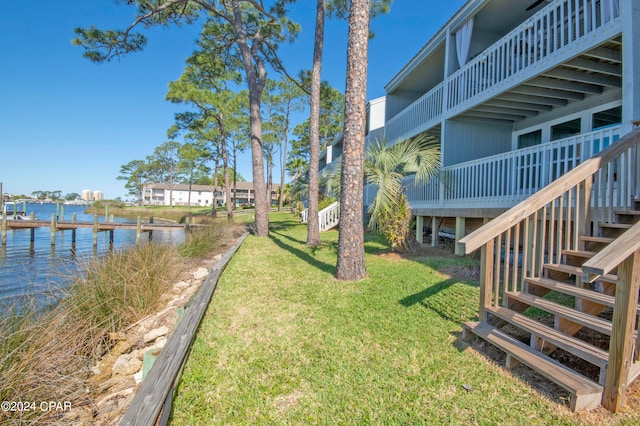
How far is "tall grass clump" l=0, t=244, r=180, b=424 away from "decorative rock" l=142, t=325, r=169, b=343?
463 mm

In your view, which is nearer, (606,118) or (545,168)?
(545,168)

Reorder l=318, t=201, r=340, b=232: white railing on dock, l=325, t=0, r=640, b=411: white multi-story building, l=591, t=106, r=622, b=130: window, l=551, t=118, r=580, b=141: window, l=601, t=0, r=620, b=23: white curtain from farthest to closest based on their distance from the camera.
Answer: l=318, t=201, r=340, b=232: white railing on dock → l=551, t=118, r=580, b=141: window → l=591, t=106, r=622, b=130: window → l=601, t=0, r=620, b=23: white curtain → l=325, t=0, r=640, b=411: white multi-story building

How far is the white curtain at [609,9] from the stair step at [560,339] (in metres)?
4.85

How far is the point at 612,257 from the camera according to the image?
1.93m

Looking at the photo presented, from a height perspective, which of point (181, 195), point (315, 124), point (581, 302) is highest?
point (181, 195)

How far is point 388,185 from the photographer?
6.77 meters

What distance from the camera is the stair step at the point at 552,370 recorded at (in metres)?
2.16

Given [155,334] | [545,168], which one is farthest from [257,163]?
[545,168]

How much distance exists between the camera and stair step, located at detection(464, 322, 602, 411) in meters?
2.16

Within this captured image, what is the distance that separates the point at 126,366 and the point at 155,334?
2.20 feet

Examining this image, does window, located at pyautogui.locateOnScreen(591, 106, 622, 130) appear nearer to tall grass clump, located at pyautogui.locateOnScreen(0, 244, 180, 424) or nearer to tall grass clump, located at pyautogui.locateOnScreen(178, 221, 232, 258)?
tall grass clump, located at pyautogui.locateOnScreen(0, 244, 180, 424)

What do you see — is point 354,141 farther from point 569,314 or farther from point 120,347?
point 120,347

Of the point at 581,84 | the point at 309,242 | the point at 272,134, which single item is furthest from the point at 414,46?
the point at 272,134

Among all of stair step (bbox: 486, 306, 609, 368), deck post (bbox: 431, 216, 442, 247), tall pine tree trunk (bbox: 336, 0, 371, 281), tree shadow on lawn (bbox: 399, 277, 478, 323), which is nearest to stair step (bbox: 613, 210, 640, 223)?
tree shadow on lawn (bbox: 399, 277, 478, 323)
